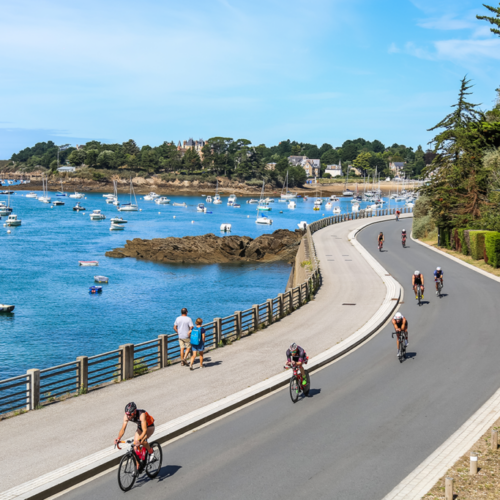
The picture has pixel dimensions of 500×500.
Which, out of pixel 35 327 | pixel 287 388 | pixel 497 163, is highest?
pixel 497 163

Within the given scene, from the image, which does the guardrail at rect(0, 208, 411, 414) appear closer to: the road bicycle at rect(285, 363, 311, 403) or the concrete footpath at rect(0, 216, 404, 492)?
the concrete footpath at rect(0, 216, 404, 492)

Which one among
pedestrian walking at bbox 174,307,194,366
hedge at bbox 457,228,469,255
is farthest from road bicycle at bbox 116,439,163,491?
hedge at bbox 457,228,469,255

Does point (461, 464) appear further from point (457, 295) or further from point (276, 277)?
point (276, 277)

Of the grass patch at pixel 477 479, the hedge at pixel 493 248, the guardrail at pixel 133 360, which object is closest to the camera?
the grass patch at pixel 477 479

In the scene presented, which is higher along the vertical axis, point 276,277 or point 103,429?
point 103,429

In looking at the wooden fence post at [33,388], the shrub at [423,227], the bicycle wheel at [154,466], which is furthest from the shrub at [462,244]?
the bicycle wheel at [154,466]

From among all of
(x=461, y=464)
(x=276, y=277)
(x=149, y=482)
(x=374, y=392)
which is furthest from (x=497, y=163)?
(x=149, y=482)

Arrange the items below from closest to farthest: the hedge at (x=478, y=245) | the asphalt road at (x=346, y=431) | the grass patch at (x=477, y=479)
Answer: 1. the grass patch at (x=477, y=479)
2. the asphalt road at (x=346, y=431)
3. the hedge at (x=478, y=245)

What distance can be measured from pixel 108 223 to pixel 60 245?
37.9 m

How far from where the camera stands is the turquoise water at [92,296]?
37969 millimetres

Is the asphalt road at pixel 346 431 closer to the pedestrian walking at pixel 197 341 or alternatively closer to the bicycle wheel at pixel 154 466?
the bicycle wheel at pixel 154 466

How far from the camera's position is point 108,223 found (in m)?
122

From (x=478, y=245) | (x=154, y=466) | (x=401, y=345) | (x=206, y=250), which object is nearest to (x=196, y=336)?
(x=401, y=345)

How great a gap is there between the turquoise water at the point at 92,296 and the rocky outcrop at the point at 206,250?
2.53 m
